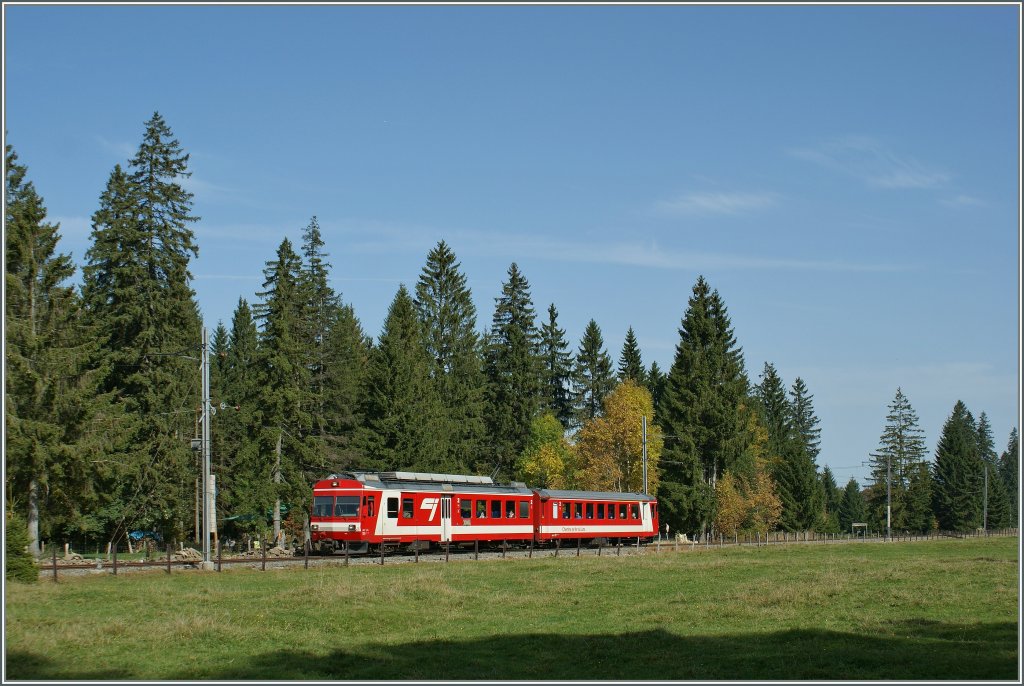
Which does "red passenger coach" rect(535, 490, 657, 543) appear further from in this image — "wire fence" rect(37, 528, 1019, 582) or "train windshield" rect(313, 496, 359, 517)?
"train windshield" rect(313, 496, 359, 517)

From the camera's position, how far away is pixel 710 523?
249 ft

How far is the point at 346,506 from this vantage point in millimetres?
41406

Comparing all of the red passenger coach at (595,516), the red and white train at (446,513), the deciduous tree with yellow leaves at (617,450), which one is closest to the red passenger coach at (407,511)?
the red and white train at (446,513)

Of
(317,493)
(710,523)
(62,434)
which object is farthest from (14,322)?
(710,523)

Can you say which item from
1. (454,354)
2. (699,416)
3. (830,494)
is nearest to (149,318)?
(454,354)

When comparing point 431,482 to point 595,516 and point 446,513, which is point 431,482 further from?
point 595,516

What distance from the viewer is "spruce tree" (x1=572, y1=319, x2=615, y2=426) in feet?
315

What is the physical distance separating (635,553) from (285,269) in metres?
25.5

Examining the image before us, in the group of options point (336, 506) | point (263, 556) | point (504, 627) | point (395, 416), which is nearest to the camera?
point (504, 627)

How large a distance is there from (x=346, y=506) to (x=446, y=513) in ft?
17.5

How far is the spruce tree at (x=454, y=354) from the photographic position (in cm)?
7506


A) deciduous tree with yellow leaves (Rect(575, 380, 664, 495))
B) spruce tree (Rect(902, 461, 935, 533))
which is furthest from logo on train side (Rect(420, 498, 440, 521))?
spruce tree (Rect(902, 461, 935, 533))

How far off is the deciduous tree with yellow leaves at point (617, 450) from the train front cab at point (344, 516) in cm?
3142

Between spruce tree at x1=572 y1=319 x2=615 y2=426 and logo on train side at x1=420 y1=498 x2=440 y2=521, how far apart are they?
167 ft
